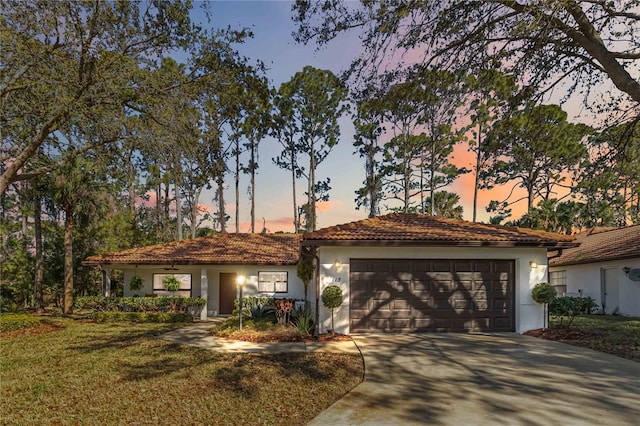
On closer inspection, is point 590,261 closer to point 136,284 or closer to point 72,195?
point 136,284

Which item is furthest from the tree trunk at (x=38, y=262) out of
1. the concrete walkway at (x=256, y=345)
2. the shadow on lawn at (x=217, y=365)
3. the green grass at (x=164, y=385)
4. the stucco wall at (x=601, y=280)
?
the stucco wall at (x=601, y=280)

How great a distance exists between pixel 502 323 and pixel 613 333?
297 cm

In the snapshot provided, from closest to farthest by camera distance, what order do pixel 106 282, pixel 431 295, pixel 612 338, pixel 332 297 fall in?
1. pixel 612 338
2. pixel 332 297
3. pixel 431 295
4. pixel 106 282

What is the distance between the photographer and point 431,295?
12188mm

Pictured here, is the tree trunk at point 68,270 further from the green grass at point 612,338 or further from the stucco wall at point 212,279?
the green grass at point 612,338

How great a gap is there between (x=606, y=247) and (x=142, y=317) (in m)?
20.6

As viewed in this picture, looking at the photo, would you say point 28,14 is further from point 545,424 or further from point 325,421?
point 545,424

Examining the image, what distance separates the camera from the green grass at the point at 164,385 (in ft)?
18.2

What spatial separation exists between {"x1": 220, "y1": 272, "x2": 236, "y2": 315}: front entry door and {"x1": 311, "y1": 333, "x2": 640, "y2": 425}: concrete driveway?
452 inches

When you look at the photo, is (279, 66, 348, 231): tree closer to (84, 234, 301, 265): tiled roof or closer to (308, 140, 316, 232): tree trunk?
(308, 140, 316, 232): tree trunk

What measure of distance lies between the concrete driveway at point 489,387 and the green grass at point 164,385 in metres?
0.57

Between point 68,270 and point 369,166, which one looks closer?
point 68,270

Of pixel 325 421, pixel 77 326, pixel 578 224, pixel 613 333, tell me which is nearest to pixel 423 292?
pixel 613 333

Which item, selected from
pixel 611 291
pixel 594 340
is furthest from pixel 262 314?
pixel 611 291
